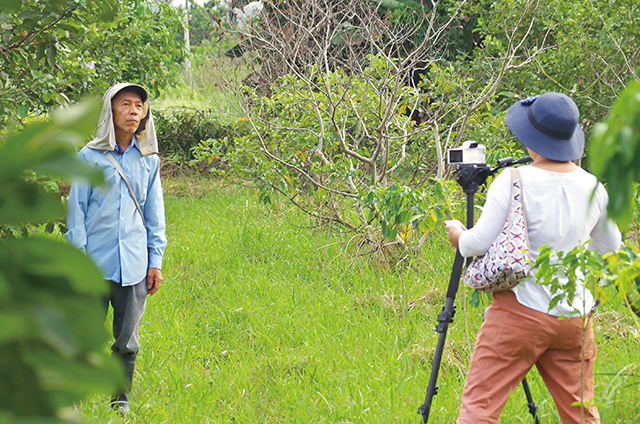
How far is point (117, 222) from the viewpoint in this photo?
118 inches

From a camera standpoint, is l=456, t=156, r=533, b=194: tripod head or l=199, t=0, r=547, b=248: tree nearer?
l=456, t=156, r=533, b=194: tripod head

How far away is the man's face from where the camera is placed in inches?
120

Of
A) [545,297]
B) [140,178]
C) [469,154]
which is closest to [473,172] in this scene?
[469,154]

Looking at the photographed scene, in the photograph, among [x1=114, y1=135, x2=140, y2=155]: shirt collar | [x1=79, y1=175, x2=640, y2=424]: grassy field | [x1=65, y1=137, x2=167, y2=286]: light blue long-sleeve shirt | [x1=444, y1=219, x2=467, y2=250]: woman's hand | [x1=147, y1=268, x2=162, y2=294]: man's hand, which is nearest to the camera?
[x1=444, y1=219, x2=467, y2=250]: woman's hand

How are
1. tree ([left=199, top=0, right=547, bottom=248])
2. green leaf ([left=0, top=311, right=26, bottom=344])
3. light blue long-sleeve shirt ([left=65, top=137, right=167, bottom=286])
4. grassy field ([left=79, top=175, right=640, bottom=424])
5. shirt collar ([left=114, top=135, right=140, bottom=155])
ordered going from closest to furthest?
green leaf ([left=0, top=311, right=26, bottom=344])
light blue long-sleeve shirt ([left=65, top=137, right=167, bottom=286])
grassy field ([left=79, top=175, right=640, bottom=424])
shirt collar ([left=114, top=135, right=140, bottom=155])
tree ([left=199, top=0, right=547, bottom=248])

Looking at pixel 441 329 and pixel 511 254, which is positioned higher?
pixel 511 254

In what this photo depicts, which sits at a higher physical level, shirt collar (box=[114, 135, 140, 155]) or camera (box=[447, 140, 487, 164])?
camera (box=[447, 140, 487, 164])

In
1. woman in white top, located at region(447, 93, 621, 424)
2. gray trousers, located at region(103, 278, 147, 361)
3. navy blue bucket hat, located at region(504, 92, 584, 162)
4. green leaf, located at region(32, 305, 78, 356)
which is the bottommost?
gray trousers, located at region(103, 278, 147, 361)

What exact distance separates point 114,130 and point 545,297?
7.67ft

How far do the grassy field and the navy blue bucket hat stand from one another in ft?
3.13

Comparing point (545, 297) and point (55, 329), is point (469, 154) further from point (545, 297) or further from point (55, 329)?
point (55, 329)

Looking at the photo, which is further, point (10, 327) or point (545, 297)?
point (545, 297)

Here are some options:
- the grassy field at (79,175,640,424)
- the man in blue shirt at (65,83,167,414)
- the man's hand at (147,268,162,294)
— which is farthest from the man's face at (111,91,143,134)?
the grassy field at (79,175,640,424)

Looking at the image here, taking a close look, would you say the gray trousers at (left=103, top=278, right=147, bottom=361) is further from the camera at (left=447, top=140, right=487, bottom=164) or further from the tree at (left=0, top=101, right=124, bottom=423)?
the tree at (left=0, top=101, right=124, bottom=423)
